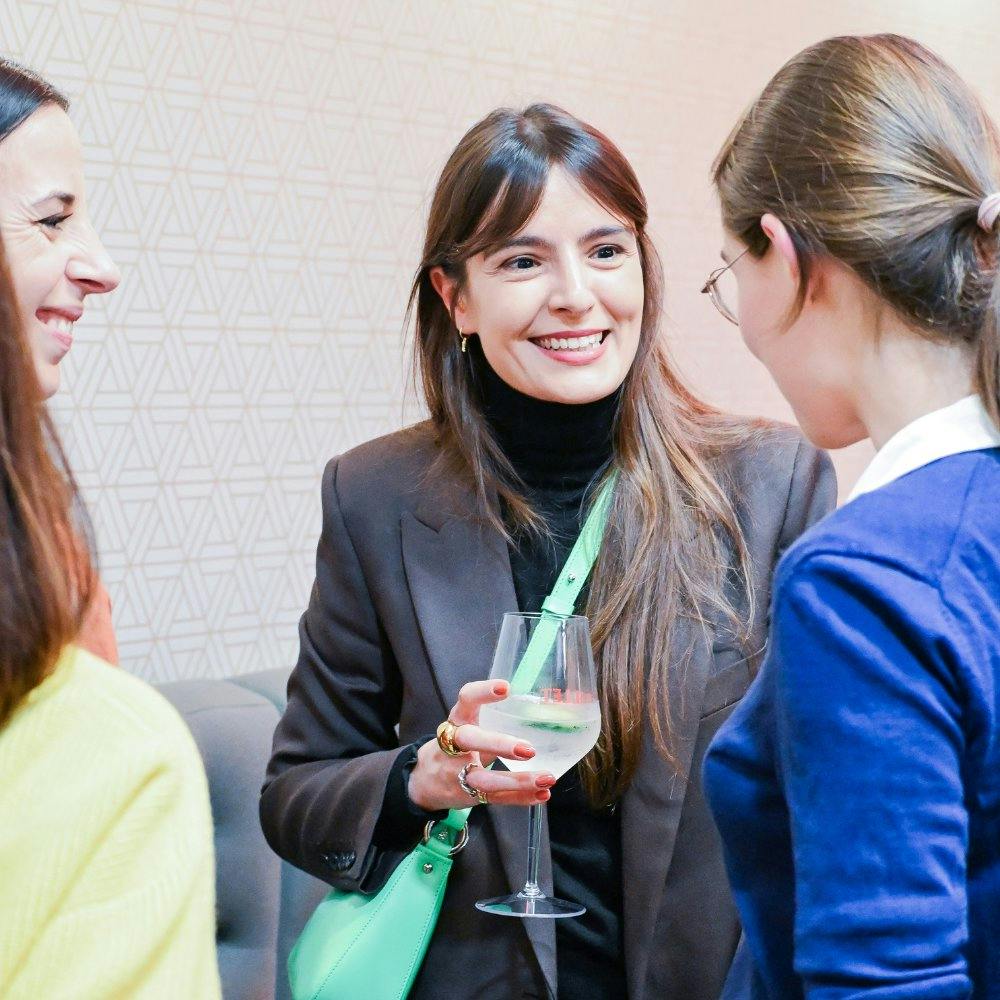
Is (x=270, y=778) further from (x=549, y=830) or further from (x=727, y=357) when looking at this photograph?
(x=727, y=357)

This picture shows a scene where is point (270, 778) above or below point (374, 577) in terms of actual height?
below

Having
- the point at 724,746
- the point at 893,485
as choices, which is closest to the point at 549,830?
the point at 724,746

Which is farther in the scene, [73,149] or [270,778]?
[270,778]

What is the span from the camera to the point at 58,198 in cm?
142

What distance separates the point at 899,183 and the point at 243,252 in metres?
1.67

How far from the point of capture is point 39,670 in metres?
0.70

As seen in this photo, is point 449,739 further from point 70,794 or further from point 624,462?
point 70,794

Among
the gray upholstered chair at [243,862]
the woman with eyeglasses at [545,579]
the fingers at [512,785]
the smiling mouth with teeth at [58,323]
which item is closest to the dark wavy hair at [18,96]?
the smiling mouth with teeth at [58,323]

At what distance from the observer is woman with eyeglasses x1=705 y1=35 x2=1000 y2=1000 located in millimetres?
797

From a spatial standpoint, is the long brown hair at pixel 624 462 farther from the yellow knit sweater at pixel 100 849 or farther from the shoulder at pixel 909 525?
the yellow knit sweater at pixel 100 849

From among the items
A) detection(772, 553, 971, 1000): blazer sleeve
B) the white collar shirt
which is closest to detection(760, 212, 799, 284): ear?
the white collar shirt

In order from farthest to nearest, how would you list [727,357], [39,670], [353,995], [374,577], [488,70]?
[727,357], [488,70], [374,577], [353,995], [39,670]

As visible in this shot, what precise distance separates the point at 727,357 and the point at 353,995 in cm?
216

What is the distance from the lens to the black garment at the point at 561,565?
1437 millimetres
